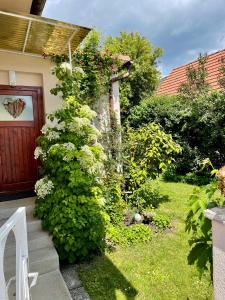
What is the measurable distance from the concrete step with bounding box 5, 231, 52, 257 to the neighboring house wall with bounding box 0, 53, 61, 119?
3.10 meters

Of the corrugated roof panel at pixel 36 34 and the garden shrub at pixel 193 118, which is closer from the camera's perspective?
the corrugated roof panel at pixel 36 34

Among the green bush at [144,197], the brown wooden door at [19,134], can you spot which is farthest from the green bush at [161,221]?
the brown wooden door at [19,134]

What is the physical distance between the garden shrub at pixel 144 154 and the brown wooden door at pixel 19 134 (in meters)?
2.62

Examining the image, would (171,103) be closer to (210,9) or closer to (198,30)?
(210,9)

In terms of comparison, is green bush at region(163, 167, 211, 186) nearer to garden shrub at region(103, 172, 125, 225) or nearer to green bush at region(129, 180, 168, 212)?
green bush at region(129, 180, 168, 212)

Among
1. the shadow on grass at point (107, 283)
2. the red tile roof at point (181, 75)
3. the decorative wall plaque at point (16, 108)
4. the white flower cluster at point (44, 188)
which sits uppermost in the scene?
the red tile roof at point (181, 75)

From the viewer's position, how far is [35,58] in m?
6.00

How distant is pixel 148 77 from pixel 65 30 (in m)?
12.3

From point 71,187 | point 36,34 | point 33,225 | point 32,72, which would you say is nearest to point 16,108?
point 32,72

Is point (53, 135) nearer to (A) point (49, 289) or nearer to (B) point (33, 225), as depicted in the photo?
(B) point (33, 225)

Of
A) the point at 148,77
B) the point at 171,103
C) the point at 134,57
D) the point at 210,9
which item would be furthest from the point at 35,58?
the point at 134,57

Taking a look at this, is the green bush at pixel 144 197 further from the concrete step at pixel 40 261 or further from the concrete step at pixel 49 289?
the concrete step at pixel 49 289

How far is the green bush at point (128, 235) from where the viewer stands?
5156 millimetres

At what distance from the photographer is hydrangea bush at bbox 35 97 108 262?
4.34 meters
